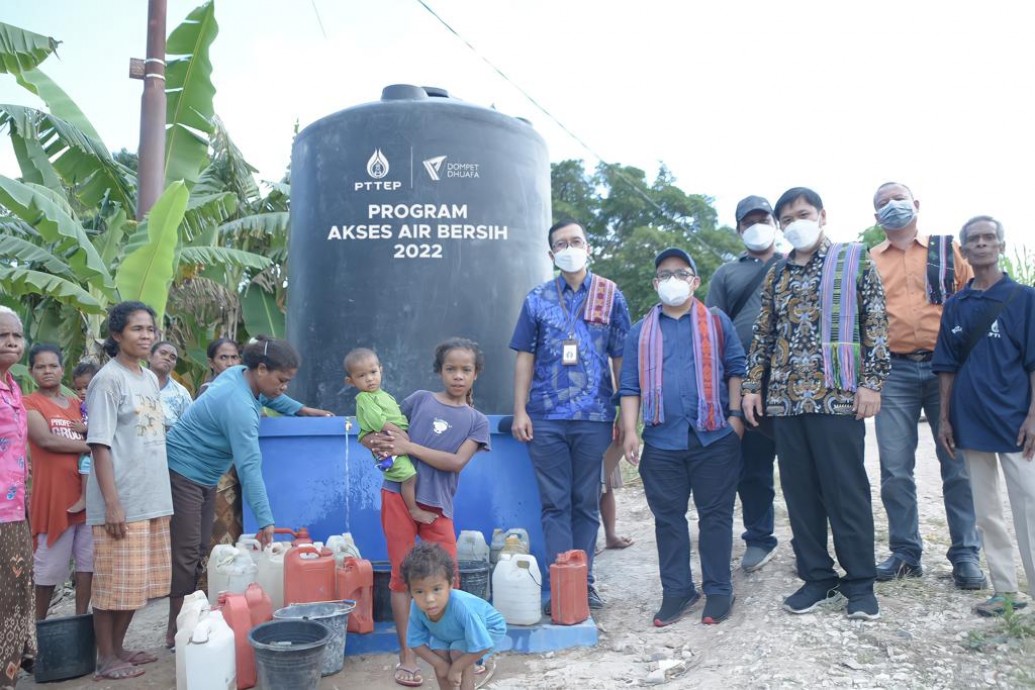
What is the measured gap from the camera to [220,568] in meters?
3.99

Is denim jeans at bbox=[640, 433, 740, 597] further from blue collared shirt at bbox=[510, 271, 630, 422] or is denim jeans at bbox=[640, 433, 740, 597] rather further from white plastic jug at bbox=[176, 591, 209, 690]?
white plastic jug at bbox=[176, 591, 209, 690]

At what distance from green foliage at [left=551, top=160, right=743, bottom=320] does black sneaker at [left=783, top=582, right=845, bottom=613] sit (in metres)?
17.3

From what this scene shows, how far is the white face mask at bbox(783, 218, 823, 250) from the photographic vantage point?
3.73 metres

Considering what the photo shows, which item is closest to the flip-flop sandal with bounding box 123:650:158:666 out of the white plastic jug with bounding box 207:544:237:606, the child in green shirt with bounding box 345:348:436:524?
the white plastic jug with bounding box 207:544:237:606

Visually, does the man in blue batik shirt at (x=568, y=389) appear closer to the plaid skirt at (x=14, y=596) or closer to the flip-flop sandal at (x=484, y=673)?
the flip-flop sandal at (x=484, y=673)

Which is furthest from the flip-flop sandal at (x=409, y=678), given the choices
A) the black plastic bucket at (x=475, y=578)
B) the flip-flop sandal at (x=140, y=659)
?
the flip-flop sandal at (x=140, y=659)

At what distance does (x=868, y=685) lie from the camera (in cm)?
310

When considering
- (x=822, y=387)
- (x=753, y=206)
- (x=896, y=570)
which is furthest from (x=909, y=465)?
(x=753, y=206)

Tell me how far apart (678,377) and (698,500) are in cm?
61

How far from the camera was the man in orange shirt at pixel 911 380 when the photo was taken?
13.0 ft

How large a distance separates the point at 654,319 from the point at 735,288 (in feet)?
2.45

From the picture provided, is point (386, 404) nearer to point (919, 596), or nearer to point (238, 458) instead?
point (238, 458)

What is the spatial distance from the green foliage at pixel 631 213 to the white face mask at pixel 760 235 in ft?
53.8

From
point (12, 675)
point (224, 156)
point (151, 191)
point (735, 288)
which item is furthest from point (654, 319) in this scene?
point (224, 156)
